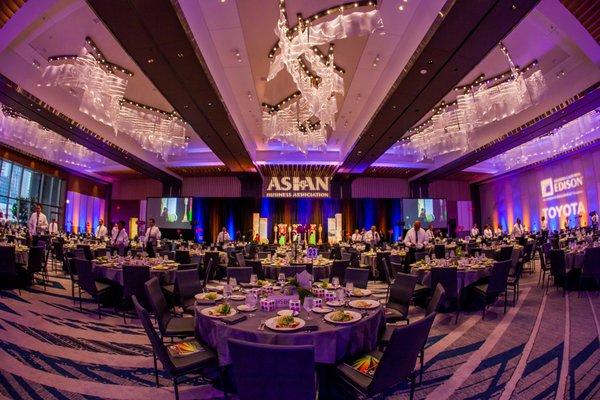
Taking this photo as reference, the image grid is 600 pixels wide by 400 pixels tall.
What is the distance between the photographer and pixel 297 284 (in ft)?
10.6

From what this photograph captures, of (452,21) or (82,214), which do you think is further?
(82,214)

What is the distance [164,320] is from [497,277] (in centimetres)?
424

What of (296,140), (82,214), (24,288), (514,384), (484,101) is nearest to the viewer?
(514,384)

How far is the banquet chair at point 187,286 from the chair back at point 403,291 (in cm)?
234

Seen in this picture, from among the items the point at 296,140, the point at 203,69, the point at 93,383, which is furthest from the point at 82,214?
the point at 93,383

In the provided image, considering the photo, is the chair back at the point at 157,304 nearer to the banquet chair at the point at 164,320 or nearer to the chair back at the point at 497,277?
the banquet chair at the point at 164,320

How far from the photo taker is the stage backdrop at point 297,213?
18422 mm

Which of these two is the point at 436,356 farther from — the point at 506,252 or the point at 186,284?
the point at 506,252

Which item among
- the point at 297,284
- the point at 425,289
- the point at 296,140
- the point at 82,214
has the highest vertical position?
the point at 296,140

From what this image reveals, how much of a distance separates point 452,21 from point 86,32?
5922mm

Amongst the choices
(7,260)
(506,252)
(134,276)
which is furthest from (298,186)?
(134,276)

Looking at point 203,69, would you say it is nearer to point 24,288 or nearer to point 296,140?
point 296,140

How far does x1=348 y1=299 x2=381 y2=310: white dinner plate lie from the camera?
2.99 m

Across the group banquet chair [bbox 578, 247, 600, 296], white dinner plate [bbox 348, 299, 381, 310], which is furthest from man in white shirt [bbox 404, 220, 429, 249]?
white dinner plate [bbox 348, 299, 381, 310]
